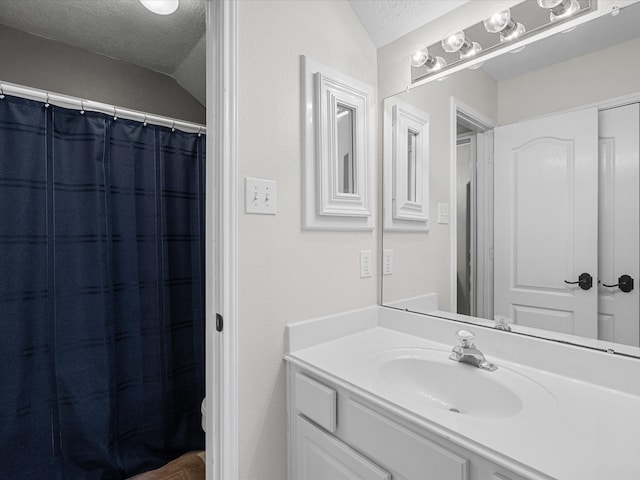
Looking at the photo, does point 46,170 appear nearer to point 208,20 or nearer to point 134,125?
point 134,125

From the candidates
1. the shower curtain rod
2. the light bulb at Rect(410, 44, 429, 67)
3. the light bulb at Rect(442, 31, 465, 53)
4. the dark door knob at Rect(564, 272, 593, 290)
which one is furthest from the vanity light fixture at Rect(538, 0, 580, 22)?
the shower curtain rod

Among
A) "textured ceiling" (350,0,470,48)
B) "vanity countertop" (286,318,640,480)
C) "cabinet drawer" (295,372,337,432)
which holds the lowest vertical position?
"cabinet drawer" (295,372,337,432)

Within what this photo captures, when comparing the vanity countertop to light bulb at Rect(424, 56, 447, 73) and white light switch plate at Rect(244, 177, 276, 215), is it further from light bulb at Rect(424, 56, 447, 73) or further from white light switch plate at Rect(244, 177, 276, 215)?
light bulb at Rect(424, 56, 447, 73)

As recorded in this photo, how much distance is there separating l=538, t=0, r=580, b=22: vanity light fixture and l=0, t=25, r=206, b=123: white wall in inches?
79.1

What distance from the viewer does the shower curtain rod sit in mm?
1491

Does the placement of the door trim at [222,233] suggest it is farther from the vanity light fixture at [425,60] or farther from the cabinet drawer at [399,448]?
the vanity light fixture at [425,60]

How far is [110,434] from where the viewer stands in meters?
1.75

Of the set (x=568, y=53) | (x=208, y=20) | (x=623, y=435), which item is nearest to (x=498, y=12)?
(x=568, y=53)

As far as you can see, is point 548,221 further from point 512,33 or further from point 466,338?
point 512,33

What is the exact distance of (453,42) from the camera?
4.29 ft

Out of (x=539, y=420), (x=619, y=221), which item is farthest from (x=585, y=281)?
(x=539, y=420)

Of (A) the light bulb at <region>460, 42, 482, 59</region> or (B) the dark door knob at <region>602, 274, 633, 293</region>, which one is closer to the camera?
(B) the dark door knob at <region>602, 274, 633, 293</region>

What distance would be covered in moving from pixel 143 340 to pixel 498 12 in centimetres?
214

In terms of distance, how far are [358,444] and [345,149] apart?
1017 mm
